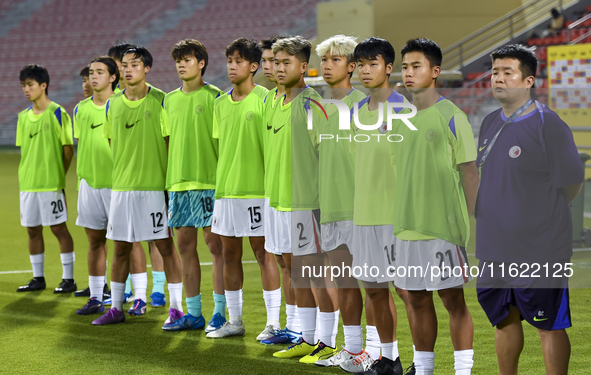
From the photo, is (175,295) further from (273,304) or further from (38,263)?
(38,263)

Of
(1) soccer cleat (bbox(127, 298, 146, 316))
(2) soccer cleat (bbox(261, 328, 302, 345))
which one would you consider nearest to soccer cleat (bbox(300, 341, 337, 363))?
(2) soccer cleat (bbox(261, 328, 302, 345))

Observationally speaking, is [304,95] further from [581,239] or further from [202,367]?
[581,239]

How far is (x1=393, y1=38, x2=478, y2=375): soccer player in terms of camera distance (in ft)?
12.0

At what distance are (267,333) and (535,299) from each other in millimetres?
2360

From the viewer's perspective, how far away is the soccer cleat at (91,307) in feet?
20.5

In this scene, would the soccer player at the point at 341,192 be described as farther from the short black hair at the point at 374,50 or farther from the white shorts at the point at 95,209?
the white shorts at the point at 95,209

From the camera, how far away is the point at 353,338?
4508mm

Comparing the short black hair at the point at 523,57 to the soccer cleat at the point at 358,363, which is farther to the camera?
the soccer cleat at the point at 358,363

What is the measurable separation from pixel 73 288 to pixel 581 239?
5.75 m

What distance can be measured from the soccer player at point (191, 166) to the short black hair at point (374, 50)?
1.79 m

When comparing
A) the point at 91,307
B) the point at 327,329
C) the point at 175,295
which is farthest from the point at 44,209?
the point at 327,329

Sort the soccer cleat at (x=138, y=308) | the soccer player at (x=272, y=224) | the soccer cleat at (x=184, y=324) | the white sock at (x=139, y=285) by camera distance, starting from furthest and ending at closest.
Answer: the white sock at (x=139, y=285) < the soccer cleat at (x=138, y=308) < the soccer cleat at (x=184, y=324) < the soccer player at (x=272, y=224)

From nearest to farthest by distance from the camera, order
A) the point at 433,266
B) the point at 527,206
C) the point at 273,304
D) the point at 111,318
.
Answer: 1. the point at 527,206
2. the point at 433,266
3. the point at 273,304
4. the point at 111,318

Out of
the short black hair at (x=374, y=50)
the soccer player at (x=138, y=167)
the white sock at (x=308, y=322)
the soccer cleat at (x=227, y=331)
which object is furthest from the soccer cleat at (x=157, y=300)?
the short black hair at (x=374, y=50)
